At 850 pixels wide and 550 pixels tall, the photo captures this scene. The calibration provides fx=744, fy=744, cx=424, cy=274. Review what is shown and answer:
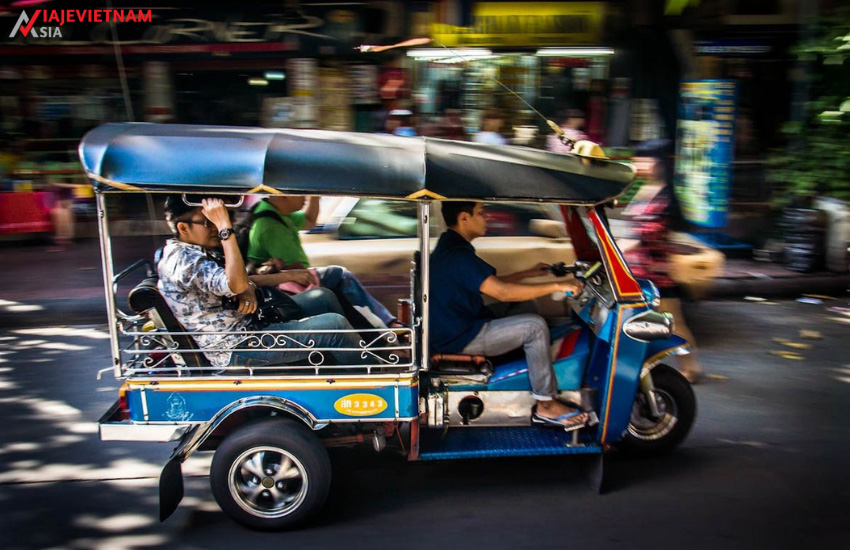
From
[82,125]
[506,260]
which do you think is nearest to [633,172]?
[506,260]

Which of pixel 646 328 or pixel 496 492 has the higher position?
pixel 646 328

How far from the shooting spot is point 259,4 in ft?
35.9

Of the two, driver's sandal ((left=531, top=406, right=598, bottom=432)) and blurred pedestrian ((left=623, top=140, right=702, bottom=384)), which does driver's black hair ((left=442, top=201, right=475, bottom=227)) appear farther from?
blurred pedestrian ((left=623, top=140, right=702, bottom=384))

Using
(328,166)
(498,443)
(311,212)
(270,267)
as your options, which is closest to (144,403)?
(270,267)

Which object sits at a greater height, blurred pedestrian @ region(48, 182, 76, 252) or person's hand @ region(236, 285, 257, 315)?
person's hand @ region(236, 285, 257, 315)

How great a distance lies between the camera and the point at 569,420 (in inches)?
160

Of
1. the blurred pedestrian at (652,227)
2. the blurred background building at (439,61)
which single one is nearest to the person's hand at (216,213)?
the blurred pedestrian at (652,227)

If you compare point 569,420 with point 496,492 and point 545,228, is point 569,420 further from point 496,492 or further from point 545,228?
point 545,228

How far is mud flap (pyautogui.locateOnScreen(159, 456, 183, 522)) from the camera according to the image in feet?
12.1

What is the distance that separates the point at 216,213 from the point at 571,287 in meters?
1.89

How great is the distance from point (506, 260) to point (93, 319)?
448cm

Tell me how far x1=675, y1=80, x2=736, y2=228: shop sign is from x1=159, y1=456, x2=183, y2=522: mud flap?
27.4 feet

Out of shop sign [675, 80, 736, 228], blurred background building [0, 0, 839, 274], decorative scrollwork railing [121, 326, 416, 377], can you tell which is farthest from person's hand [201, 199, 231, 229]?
shop sign [675, 80, 736, 228]

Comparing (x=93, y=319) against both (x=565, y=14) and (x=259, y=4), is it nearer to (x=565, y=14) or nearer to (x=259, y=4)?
(x=259, y=4)
